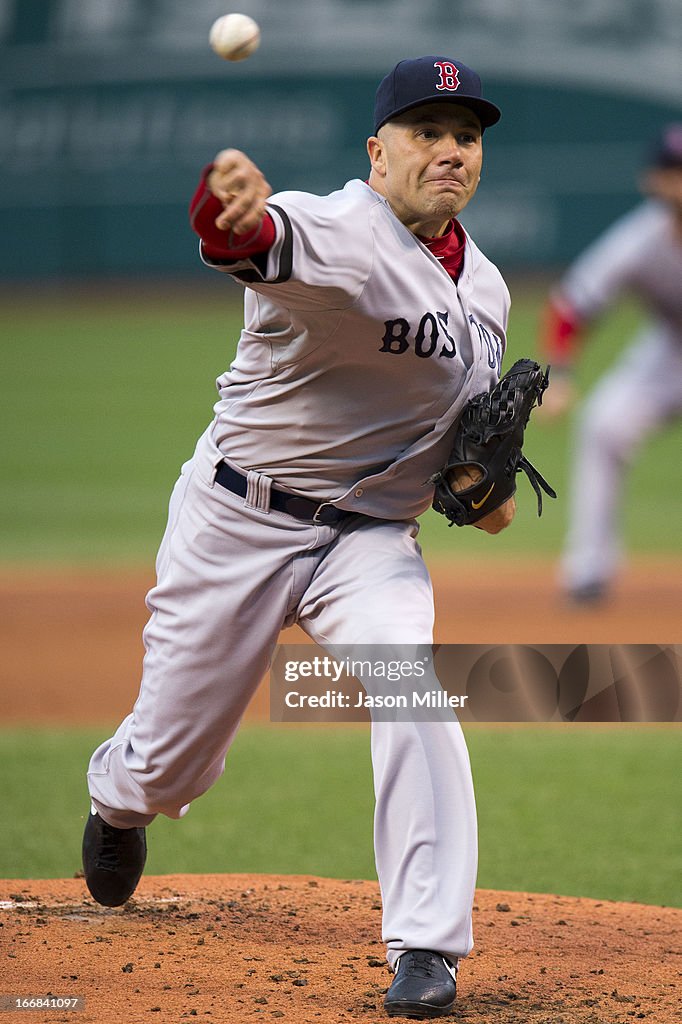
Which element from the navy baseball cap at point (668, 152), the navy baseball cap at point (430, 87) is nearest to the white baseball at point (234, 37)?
the navy baseball cap at point (430, 87)

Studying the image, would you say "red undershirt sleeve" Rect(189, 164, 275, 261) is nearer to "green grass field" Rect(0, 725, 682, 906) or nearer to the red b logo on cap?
the red b logo on cap

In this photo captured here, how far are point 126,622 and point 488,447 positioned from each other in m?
5.46

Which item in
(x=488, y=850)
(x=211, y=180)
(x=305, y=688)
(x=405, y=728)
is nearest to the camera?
(x=211, y=180)

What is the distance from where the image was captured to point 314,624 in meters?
3.14

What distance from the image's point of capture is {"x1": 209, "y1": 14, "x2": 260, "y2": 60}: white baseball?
9.89 feet

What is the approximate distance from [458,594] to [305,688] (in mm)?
5002

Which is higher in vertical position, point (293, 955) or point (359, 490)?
point (359, 490)

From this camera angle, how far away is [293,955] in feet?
10.5

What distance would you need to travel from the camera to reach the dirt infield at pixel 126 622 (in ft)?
22.3

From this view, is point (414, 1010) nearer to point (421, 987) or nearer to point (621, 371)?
point (421, 987)

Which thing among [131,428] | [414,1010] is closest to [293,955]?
[414,1010]

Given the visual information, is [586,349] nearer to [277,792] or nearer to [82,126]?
[82,126]

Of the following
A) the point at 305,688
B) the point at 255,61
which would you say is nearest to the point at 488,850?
the point at 305,688

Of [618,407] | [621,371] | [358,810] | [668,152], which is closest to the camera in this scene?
[358,810]
